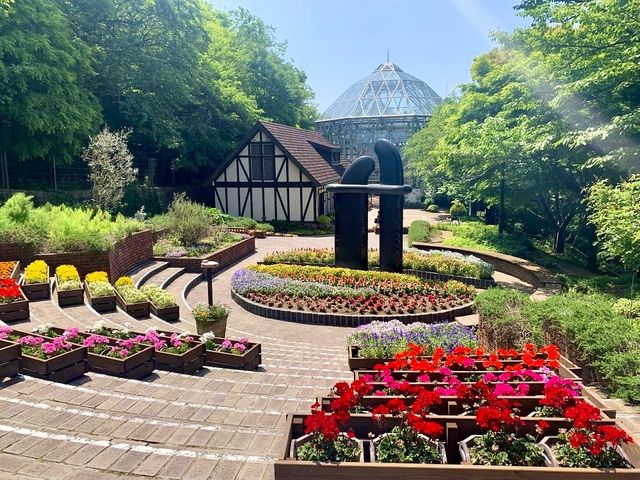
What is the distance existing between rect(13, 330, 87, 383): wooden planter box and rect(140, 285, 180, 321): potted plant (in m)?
4.27

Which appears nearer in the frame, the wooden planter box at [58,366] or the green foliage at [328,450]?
the green foliage at [328,450]

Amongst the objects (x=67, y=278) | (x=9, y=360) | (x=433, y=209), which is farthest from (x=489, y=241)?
(x=433, y=209)

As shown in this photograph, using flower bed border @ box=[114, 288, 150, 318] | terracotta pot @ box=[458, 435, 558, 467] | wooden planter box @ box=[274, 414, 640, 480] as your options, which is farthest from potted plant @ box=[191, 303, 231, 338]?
terracotta pot @ box=[458, 435, 558, 467]

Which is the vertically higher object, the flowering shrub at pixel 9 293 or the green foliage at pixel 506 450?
the flowering shrub at pixel 9 293

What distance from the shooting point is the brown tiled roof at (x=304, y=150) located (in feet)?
94.5

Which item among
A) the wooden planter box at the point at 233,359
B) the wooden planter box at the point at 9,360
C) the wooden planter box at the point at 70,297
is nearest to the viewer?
the wooden planter box at the point at 9,360

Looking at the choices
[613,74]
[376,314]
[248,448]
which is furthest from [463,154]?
[248,448]

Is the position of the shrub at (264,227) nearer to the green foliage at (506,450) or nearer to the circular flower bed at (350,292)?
the circular flower bed at (350,292)

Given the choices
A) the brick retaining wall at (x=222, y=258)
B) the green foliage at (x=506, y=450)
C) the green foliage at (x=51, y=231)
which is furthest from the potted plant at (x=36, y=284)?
the green foliage at (x=506, y=450)

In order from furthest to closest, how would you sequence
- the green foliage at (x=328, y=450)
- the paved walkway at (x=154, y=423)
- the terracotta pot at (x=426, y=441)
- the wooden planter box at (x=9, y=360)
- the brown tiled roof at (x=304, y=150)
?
the brown tiled roof at (x=304, y=150) → the wooden planter box at (x=9, y=360) → the paved walkway at (x=154, y=423) → the terracotta pot at (x=426, y=441) → the green foliage at (x=328, y=450)

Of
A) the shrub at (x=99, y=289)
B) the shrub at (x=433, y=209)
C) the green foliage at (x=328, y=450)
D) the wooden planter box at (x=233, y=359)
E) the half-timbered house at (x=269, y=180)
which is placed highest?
the half-timbered house at (x=269, y=180)

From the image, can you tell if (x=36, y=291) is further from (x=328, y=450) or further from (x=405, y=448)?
(x=405, y=448)

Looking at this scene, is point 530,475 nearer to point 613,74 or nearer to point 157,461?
point 157,461

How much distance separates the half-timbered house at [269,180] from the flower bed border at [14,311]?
20827 millimetres
